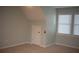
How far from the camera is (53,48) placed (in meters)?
2.10

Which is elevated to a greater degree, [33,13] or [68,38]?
[33,13]

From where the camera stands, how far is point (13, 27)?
2045 millimetres

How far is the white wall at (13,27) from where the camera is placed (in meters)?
2.01

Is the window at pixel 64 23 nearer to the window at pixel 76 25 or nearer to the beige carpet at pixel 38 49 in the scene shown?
the window at pixel 76 25

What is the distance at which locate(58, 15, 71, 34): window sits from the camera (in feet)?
6.72

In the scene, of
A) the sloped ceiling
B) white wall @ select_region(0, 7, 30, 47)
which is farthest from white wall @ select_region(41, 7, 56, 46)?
white wall @ select_region(0, 7, 30, 47)

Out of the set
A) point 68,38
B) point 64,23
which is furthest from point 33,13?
point 68,38

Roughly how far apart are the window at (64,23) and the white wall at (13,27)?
0.65 meters

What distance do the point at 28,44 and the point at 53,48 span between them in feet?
1.69

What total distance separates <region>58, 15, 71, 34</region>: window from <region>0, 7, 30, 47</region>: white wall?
655 mm

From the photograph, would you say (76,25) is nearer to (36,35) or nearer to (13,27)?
(36,35)

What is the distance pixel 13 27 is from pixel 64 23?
102 cm
